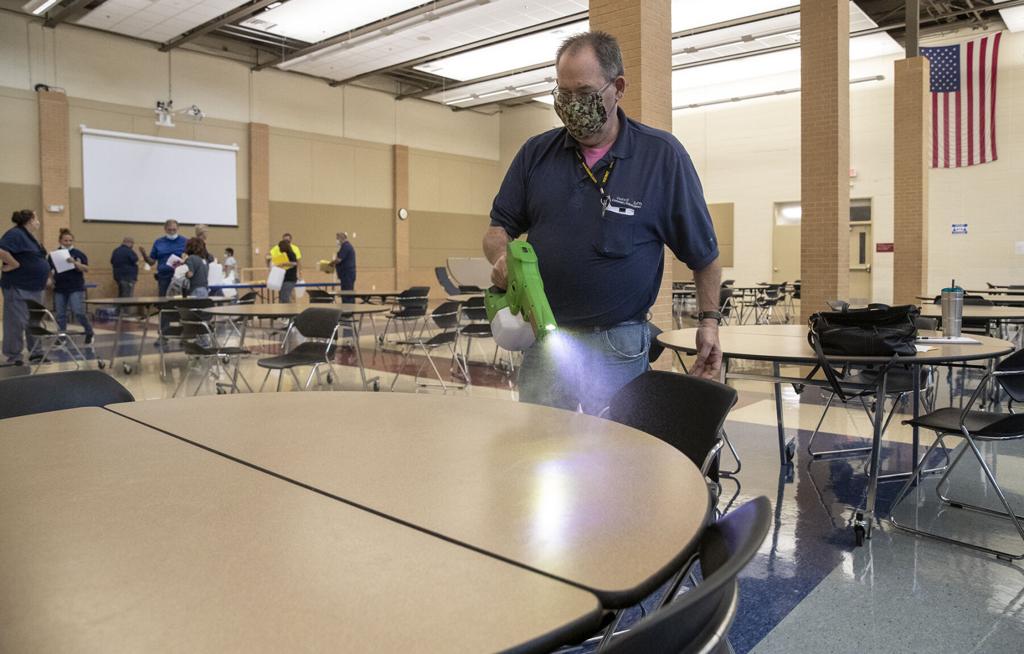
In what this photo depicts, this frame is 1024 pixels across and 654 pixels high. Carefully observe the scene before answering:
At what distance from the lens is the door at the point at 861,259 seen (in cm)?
1531

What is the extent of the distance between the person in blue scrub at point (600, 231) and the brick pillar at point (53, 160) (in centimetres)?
1360

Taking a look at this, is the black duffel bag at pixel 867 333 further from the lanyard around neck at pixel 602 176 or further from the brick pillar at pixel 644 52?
the brick pillar at pixel 644 52

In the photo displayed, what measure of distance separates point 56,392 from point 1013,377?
13.7ft

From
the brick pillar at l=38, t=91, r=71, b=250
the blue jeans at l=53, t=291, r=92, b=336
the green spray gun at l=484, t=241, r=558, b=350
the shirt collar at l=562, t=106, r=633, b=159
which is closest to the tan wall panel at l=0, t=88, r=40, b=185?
the brick pillar at l=38, t=91, r=71, b=250

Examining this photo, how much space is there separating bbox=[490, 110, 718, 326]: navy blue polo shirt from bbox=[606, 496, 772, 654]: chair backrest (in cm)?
124

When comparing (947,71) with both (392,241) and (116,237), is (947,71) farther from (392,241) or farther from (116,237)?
(116,237)

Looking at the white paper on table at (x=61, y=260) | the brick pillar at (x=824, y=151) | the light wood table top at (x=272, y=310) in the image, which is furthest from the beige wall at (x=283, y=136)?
the brick pillar at (x=824, y=151)

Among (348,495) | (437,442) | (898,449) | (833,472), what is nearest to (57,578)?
(348,495)

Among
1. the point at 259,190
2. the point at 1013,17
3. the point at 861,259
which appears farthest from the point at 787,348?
the point at 259,190

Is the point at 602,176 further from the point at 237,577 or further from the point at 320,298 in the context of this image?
the point at 320,298

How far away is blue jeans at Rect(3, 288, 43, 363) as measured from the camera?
7.71m

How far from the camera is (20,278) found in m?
7.72

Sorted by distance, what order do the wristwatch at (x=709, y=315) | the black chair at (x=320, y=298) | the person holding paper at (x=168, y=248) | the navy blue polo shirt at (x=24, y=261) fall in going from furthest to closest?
the person holding paper at (x=168, y=248) → the black chair at (x=320, y=298) → the navy blue polo shirt at (x=24, y=261) → the wristwatch at (x=709, y=315)

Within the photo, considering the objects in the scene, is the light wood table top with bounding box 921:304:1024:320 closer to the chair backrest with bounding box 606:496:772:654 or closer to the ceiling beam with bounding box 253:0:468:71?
the chair backrest with bounding box 606:496:772:654
